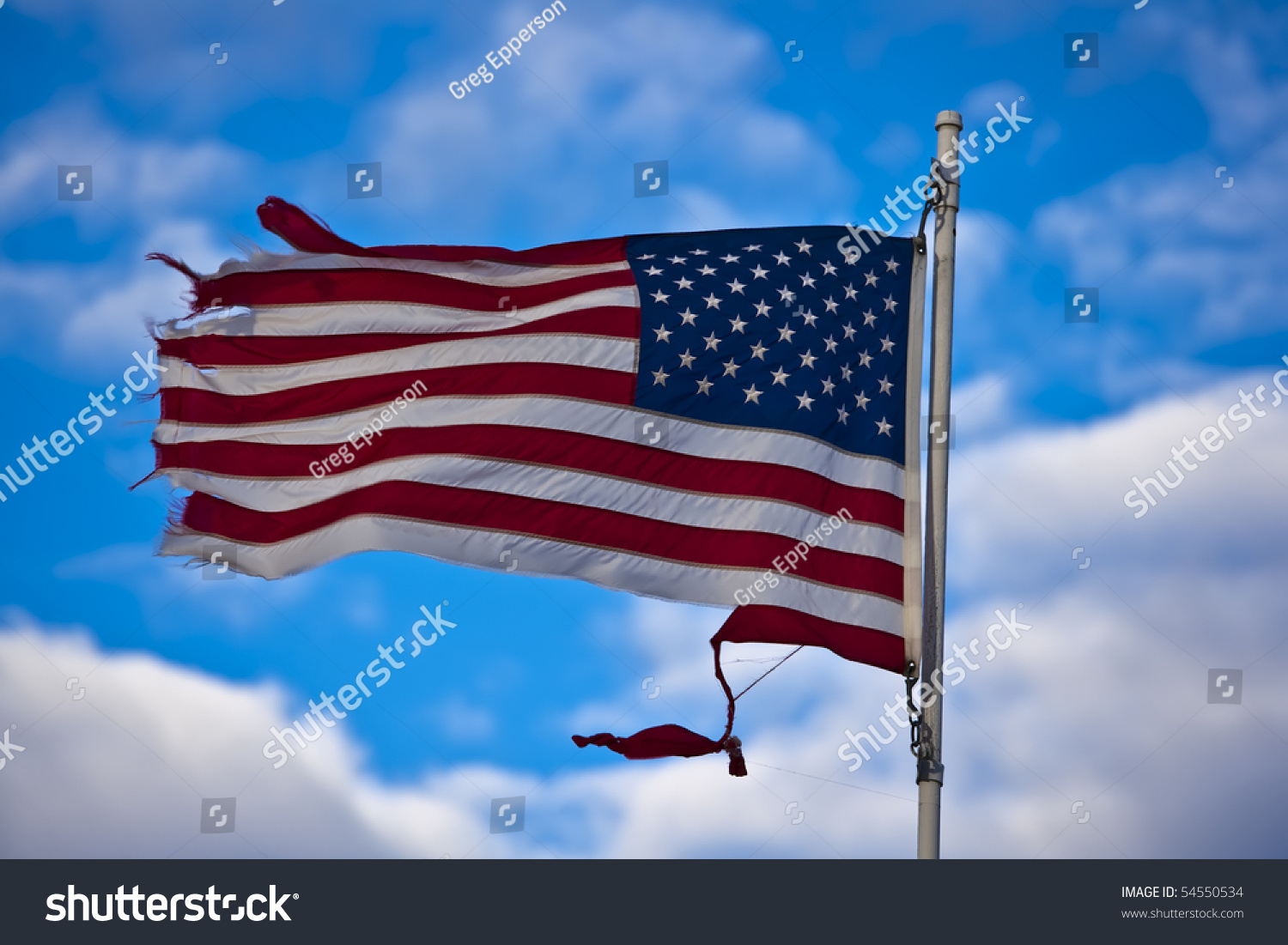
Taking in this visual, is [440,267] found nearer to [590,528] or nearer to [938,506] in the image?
[590,528]

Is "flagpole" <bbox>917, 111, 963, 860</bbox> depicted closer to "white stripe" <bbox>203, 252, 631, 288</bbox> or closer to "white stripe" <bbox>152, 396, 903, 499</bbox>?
"white stripe" <bbox>152, 396, 903, 499</bbox>

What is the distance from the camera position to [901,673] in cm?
1409

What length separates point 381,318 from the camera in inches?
631

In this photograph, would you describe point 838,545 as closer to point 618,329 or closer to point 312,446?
point 618,329

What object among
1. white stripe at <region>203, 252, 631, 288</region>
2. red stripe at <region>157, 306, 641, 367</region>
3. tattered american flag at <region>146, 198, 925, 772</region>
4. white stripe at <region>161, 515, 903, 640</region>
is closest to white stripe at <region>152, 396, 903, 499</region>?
tattered american flag at <region>146, 198, 925, 772</region>

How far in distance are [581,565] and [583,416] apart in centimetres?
148

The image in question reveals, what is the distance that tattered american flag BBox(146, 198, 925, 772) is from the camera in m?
14.6

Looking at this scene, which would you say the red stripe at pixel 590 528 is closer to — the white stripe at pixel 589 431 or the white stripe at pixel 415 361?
the white stripe at pixel 589 431

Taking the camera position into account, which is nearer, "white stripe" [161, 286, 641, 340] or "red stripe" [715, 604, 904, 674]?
"red stripe" [715, 604, 904, 674]

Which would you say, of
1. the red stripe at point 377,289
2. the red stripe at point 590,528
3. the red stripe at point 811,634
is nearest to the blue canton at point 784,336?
the red stripe at point 377,289

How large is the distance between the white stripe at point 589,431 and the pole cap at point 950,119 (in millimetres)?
3144

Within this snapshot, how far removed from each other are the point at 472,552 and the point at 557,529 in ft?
2.69

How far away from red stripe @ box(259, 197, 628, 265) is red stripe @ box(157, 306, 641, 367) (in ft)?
2.23
